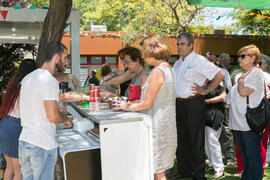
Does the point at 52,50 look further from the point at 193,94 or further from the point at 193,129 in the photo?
the point at 193,129

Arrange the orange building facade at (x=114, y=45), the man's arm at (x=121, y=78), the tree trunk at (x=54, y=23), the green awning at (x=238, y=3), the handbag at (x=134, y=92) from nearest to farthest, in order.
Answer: the handbag at (x=134, y=92) → the man's arm at (x=121, y=78) → the green awning at (x=238, y=3) → the tree trunk at (x=54, y=23) → the orange building facade at (x=114, y=45)

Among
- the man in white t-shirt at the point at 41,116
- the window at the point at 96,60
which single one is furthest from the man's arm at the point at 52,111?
the window at the point at 96,60

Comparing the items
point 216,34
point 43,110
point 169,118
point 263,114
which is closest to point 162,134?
point 169,118

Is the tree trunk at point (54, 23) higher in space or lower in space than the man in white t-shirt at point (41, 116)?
higher

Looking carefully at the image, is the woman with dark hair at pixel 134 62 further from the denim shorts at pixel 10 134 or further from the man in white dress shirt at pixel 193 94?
the denim shorts at pixel 10 134

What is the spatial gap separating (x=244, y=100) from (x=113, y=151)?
1622 mm

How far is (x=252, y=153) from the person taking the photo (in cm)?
312

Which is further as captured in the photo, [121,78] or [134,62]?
[121,78]

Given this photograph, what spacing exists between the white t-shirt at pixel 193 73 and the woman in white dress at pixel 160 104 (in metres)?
0.75

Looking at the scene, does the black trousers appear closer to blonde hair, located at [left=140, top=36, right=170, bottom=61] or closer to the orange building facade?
blonde hair, located at [left=140, top=36, right=170, bottom=61]

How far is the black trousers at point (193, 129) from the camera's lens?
3.37 metres

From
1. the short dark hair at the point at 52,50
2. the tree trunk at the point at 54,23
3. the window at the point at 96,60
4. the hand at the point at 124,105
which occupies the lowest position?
the hand at the point at 124,105

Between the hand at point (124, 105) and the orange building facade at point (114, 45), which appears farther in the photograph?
the orange building facade at point (114, 45)

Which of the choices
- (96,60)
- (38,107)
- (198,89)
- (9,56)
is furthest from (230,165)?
(96,60)
